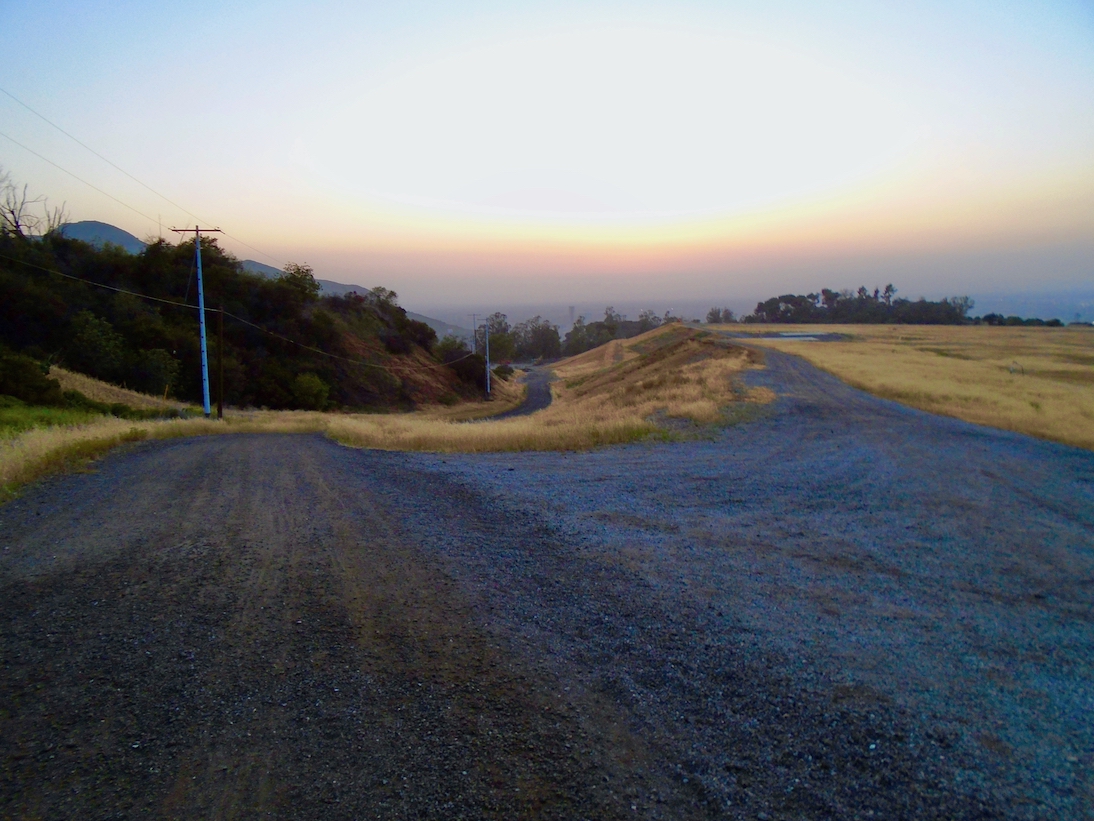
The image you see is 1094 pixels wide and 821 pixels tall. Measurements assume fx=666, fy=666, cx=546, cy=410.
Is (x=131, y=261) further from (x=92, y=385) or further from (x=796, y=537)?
(x=796, y=537)

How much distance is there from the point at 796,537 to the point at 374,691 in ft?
17.5

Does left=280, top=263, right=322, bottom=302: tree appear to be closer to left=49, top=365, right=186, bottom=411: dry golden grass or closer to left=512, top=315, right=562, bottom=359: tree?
left=49, top=365, right=186, bottom=411: dry golden grass

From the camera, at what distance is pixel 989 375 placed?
3256cm

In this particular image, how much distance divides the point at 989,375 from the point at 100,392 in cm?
4290

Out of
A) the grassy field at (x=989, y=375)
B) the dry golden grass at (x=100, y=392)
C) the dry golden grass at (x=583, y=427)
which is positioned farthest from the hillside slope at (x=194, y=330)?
the grassy field at (x=989, y=375)

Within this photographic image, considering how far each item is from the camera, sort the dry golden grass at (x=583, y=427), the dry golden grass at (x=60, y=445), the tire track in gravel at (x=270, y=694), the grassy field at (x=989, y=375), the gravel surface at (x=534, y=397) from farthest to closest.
A: 1. the gravel surface at (x=534, y=397)
2. the grassy field at (x=989, y=375)
3. the dry golden grass at (x=583, y=427)
4. the dry golden grass at (x=60, y=445)
5. the tire track in gravel at (x=270, y=694)

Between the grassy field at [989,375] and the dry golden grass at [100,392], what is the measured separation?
32.4m

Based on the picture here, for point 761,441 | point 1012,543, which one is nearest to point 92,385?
point 761,441

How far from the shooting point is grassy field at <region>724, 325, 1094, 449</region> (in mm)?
20984

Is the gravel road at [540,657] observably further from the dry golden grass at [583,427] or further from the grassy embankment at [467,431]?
the dry golden grass at [583,427]

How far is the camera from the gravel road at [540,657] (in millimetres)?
3201

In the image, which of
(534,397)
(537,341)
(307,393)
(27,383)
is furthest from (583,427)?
(537,341)

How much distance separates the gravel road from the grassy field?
13896 mm

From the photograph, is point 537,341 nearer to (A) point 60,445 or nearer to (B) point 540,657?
(A) point 60,445
